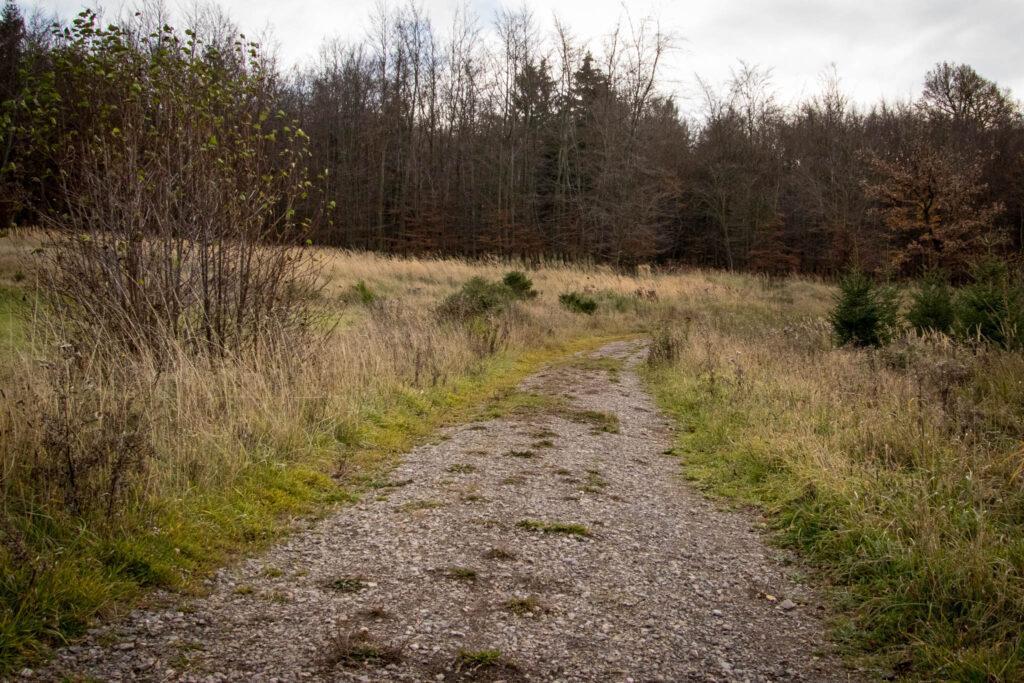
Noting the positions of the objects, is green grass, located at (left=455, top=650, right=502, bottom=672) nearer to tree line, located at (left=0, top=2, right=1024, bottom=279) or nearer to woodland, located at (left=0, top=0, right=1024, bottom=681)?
woodland, located at (left=0, top=0, right=1024, bottom=681)

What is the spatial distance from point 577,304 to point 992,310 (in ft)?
33.5

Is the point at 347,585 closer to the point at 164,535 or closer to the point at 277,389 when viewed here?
the point at 164,535

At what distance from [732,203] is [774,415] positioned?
33.4m

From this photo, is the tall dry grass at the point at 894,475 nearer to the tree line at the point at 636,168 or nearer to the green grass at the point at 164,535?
the green grass at the point at 164,535

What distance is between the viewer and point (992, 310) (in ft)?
31.6

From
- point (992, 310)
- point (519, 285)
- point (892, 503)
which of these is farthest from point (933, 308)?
point (892, 503)

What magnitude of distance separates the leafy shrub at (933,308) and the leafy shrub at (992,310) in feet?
2.89

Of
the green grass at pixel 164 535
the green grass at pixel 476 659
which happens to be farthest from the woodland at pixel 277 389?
the green grass at pixel 476 659

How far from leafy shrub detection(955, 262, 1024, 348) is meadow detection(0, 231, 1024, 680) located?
82 cm

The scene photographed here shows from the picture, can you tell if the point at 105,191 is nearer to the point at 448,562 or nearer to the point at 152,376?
the point at 152,376

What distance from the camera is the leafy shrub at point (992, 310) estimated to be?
8.78 m

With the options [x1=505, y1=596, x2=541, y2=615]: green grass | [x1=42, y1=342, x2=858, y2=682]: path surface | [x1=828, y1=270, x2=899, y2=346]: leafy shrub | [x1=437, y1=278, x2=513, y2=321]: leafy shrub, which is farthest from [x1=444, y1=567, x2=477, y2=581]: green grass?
[x1=828, y1=270, x2=899, y2=346]: leafy shrub

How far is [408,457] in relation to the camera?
554 cm

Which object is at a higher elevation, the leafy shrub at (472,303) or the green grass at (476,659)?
the leafy shrub at (472,303)
